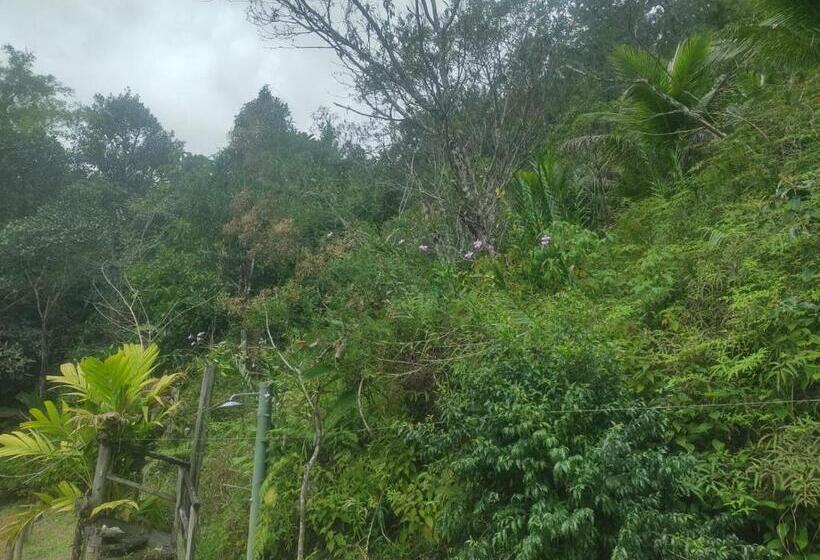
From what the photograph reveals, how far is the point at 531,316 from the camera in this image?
4848 mm

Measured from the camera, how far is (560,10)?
11398mm

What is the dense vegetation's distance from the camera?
3266 millimetres

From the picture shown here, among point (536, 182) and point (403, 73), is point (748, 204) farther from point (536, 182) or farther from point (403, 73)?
point (403, 73)

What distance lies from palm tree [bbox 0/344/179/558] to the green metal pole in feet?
5.40

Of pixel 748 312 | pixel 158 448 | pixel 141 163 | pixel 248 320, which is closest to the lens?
pixel 748 312

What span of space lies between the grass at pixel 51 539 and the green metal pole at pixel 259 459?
14.8 feet

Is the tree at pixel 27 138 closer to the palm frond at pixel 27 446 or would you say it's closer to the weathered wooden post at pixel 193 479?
the palm frond at pixel 27 446

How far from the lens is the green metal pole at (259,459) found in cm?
452

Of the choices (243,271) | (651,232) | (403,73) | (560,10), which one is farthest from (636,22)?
(243,271)

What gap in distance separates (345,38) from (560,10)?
469cm

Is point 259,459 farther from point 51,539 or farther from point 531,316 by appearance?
point 51,539

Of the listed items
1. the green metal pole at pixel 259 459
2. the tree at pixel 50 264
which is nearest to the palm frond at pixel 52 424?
the green metal pole at pixel 259 459

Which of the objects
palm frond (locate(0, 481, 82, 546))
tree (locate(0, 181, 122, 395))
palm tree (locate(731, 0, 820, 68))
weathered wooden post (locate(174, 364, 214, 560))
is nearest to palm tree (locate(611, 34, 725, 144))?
palm tree (locate(731, 0, 820, 68))

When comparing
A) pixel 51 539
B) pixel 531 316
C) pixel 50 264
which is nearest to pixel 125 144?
pixel 50 264
